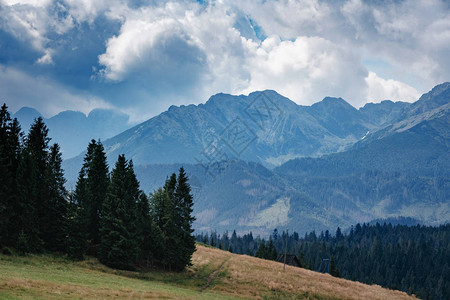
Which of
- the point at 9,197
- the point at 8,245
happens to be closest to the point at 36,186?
the point at 9,197

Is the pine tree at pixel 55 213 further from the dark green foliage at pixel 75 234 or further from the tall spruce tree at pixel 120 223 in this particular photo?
the tall spruce tree at pixel 120 223

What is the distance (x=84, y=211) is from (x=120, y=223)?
572 cm

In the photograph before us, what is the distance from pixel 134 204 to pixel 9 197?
58.4ft

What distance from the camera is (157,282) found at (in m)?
60.0

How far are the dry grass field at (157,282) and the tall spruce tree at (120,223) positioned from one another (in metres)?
2.53

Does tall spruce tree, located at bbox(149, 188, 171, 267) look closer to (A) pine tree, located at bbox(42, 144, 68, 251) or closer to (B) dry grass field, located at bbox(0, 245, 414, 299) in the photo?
(B) dry grass field, located at bbox(0, 245, 414, 299)

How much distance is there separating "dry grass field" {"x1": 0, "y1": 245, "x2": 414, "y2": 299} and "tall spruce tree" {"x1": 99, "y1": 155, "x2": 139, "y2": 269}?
8.30 ft

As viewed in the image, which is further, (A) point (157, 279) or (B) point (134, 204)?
(B) point (134, 204)

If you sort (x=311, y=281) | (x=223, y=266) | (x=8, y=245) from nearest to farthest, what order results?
(x=8, y=245), (x=311, y=281), (x=223, y=266)

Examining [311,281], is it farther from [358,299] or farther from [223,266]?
[223,266]

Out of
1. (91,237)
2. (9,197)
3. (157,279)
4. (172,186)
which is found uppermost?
(172,186)

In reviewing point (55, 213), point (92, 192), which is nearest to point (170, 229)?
point (92, 192)

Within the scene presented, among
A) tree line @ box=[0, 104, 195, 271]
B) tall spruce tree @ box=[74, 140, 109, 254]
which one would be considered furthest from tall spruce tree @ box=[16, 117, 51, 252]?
tall spruce tree @ box=[74, 140, 109, 254]

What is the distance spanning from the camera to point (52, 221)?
209 ft
